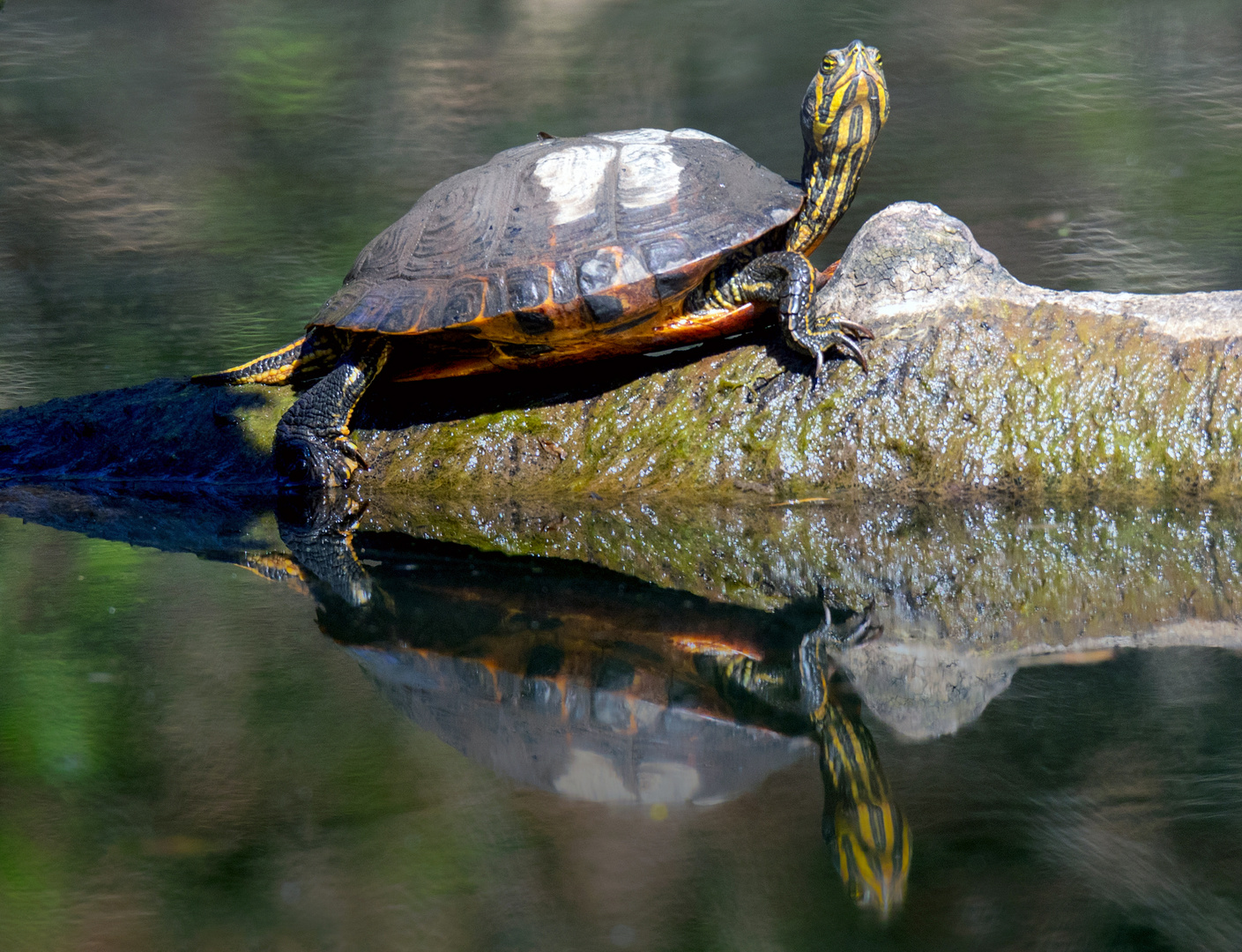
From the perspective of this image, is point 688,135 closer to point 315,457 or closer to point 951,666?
point 315,457

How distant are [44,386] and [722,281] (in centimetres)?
400

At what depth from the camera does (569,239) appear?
Answer: 11.6 feet

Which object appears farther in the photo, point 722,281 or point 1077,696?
point 722,281

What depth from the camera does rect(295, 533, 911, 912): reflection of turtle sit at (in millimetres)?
1710

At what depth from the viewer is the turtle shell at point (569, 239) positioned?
3436mm

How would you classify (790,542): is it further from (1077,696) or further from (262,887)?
(262,887)

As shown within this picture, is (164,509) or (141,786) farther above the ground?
(141,786)

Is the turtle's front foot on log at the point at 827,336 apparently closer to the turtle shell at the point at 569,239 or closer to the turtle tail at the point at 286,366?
the turtle shell at the point at 569,239

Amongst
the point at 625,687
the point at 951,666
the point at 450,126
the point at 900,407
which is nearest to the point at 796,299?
the point at 900,407

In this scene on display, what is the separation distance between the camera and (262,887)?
1.51 m

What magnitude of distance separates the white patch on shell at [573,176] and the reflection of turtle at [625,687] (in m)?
1.35

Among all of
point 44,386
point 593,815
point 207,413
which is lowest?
point 44,386

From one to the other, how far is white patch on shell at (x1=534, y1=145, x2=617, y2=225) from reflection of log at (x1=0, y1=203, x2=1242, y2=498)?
0.66 metres

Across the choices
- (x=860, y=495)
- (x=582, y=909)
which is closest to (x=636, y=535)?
(x=860, y=495)
